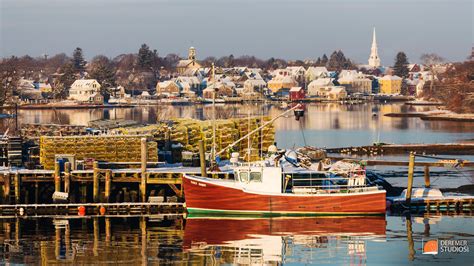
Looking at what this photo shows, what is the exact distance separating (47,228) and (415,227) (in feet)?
46.1

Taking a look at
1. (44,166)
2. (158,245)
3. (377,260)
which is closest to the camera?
(377,260)

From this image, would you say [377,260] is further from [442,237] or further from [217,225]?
[217,225]

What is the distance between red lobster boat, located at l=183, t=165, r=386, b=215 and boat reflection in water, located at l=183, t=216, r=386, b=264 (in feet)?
1.18

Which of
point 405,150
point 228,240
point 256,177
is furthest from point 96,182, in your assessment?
Result: point 405,150

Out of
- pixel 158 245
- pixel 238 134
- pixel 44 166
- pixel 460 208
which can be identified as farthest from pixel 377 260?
pixel 238 134

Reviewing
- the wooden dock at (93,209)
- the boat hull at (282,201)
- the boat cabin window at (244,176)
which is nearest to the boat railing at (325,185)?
the boat hull at (282,201)

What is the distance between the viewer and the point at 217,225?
46.0 meters

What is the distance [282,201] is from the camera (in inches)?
1847

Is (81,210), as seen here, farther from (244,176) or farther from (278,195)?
(278,195)

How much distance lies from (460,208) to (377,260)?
1142 cm

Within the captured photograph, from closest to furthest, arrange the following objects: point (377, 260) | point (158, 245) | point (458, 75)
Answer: point (377, 260) < point (158, 245) < point (458, 75)

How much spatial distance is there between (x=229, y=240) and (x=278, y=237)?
1.83m

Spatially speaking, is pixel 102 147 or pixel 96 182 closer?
pixel 96 182

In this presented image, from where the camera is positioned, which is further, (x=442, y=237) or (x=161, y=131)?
(x=161, y=131)
